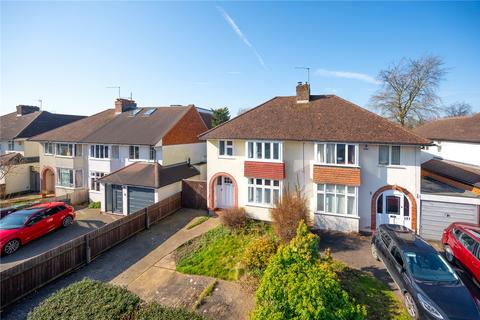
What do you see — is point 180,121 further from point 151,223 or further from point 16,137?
point 16,137

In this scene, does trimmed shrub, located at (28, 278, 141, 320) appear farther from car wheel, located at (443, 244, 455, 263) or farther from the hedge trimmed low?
car wheel, located at (443, 244, 455, 263)

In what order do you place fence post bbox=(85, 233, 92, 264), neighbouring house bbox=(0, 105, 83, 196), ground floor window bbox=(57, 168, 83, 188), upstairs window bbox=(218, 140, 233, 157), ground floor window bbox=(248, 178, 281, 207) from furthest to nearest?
neighbouring house bbox=(0, 105, 83, 196) < ground floor window bbox=(57, 168, 83, 188) < upstairs window bbox=(218, 140, 233, 157) < ground floor window bbox=(248, 178, 281, 207) < fence post bbox=(85, 233, 92, 264)

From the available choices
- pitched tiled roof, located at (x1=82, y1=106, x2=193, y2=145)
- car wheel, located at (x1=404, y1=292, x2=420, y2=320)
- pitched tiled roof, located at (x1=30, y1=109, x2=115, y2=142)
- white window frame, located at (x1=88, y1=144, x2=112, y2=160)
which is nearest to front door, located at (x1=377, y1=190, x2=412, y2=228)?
car wheel, located at (x1=404, y1=292, x2=420, y2=320)

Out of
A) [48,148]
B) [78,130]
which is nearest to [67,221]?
[78,130]

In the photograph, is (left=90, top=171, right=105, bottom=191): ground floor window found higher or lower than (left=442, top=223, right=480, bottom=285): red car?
higher

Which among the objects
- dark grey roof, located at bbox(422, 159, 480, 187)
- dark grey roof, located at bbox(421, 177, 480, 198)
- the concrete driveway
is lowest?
the concrete driveway

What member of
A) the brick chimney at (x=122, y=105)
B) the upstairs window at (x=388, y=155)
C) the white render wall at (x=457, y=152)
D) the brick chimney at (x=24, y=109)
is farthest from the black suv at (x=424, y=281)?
the brick chimney at (x=24, y=109)

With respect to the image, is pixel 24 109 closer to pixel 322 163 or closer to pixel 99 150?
pixel 99 150

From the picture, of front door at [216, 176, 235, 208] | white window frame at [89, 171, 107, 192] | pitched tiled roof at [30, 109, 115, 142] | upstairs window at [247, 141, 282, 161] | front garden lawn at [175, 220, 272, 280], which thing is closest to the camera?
front garden lawn at [175, 220, 272, 280]
